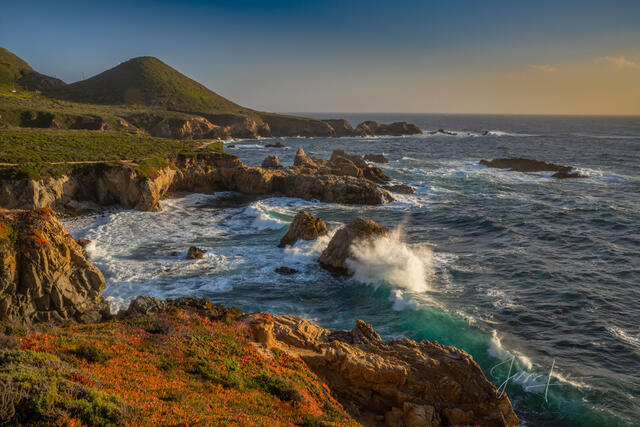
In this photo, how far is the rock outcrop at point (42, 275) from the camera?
53.2ft

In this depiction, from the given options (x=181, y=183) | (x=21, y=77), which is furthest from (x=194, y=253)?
(x=21, y=77)

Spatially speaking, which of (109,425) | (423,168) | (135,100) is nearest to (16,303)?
Result: (109,425)

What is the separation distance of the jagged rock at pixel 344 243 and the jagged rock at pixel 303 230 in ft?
11.8

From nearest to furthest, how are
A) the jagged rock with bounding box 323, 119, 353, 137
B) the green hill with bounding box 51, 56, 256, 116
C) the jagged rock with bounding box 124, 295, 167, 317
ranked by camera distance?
the jagged rock with bounding box 124, 295, 167, 317 → the green hill with bounding box 51, 56, 256, 116 → the jagged rock with bounding box 323, 119, 353, 137

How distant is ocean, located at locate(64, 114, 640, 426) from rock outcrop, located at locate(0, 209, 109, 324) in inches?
164

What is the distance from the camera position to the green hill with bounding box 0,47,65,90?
432 ft

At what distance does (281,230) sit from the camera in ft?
123

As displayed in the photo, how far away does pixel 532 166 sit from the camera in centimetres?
7250

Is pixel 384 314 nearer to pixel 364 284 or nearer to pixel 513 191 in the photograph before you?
pixel 364 284

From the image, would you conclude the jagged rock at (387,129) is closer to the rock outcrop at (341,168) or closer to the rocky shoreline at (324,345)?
the rock outcrop at (341,168)

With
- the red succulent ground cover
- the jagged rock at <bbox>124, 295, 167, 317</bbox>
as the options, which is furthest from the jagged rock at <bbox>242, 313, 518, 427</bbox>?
the jagged rock at <bbox>124, 295, 167, 317</bbox>

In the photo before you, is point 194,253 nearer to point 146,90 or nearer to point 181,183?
point 181,183

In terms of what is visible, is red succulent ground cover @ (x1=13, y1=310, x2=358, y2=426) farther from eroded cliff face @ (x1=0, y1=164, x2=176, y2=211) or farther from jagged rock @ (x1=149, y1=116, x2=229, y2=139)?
jagged rock @ (x1=149, y1=116, x2=229, y2=139)

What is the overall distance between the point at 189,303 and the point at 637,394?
62.8ft
